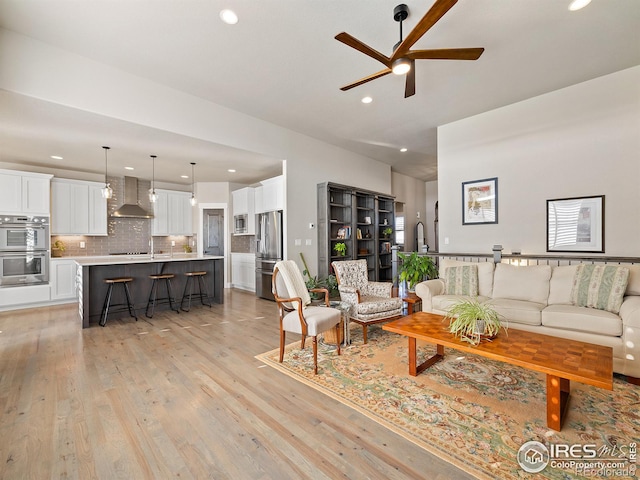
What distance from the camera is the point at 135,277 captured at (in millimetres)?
5086

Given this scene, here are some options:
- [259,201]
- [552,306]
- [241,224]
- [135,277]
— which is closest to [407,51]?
[552,306]

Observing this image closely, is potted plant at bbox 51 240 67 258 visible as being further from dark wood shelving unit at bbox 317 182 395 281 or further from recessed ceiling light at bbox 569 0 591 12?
recessed ceiling light at bbox 569 0 591 12

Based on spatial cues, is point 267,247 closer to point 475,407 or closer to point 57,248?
point 57,248

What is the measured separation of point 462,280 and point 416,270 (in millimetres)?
776

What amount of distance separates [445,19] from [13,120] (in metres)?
5.40

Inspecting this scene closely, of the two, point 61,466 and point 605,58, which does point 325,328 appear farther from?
point 605,58

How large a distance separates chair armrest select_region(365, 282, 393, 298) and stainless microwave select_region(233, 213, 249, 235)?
4375mm

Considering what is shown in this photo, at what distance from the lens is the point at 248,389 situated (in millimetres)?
2518

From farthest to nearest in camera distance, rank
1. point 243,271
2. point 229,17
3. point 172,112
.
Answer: point 243,271, point 172,112, point 229,17

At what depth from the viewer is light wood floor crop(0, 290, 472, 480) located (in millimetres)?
1662

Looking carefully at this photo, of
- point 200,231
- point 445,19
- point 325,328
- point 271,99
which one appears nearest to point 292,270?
point 325,328

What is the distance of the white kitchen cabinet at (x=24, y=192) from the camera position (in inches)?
213

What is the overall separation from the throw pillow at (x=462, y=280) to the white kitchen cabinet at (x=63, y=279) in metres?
7.06

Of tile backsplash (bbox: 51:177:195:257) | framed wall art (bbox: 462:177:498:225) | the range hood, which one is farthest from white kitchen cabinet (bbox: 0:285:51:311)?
framed wall art (bbox: 462:177:498:225)
